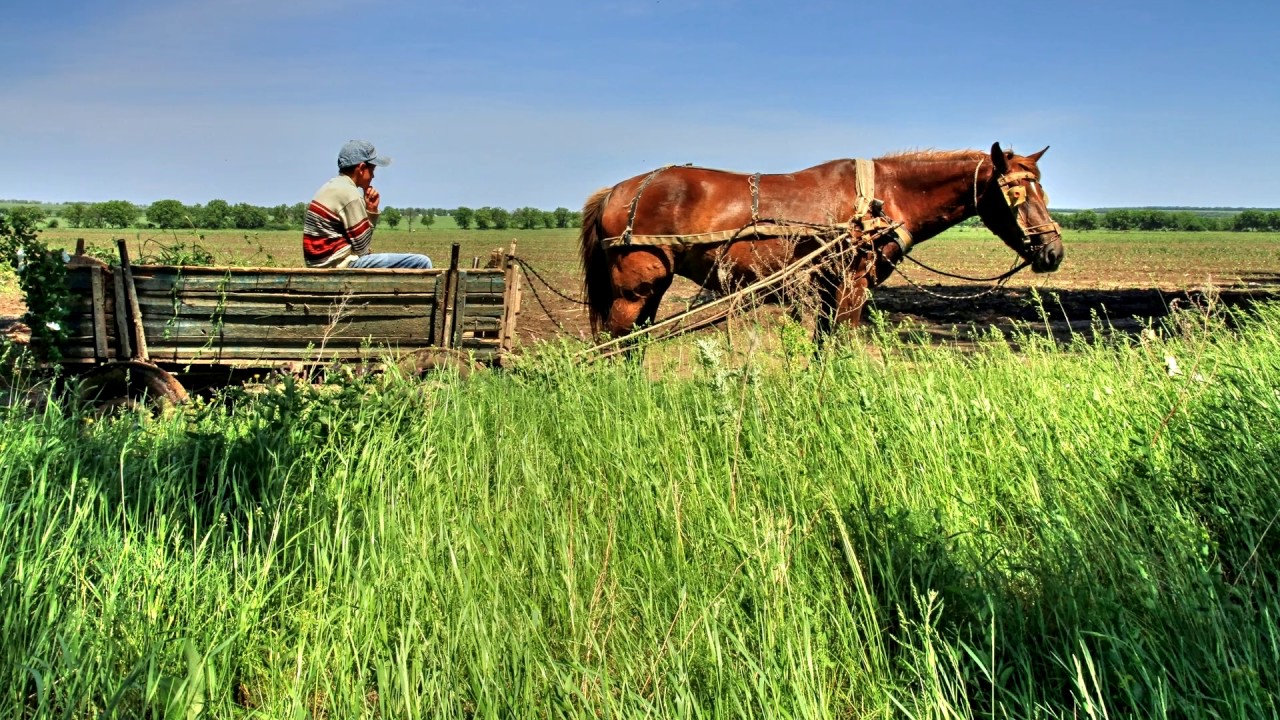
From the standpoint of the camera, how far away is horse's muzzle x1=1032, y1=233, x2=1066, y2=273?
7.29 meters

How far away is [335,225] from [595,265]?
2228mm

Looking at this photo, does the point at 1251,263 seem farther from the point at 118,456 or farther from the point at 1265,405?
the point at 118,456

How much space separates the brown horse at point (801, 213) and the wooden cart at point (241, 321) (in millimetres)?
1546

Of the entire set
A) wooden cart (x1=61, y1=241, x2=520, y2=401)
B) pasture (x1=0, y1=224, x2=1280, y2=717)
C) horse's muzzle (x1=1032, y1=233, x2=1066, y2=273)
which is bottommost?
pasture (x1=0, y1=224, x2=1280, y2=717)

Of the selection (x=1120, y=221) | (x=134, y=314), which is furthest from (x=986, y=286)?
(x=1120, y=221)

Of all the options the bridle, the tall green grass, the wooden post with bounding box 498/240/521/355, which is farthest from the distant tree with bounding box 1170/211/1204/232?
the tall green grass

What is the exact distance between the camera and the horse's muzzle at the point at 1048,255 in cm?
729

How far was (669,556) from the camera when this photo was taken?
120 inches

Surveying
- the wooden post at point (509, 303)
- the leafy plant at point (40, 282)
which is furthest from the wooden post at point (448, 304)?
the leafy plant at point (40, 282)

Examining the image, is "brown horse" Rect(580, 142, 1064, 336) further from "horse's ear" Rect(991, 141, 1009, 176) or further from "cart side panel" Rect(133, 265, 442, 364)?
"cart side panel" Rect(133, 265, 442, 364)

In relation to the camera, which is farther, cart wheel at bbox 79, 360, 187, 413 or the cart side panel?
the cart side panel

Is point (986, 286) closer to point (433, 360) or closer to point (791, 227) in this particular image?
point (791, 227)

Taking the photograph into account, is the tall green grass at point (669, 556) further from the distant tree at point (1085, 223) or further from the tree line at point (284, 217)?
the distant tree at point (1085, 223)

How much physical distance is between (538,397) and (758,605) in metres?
2.62
